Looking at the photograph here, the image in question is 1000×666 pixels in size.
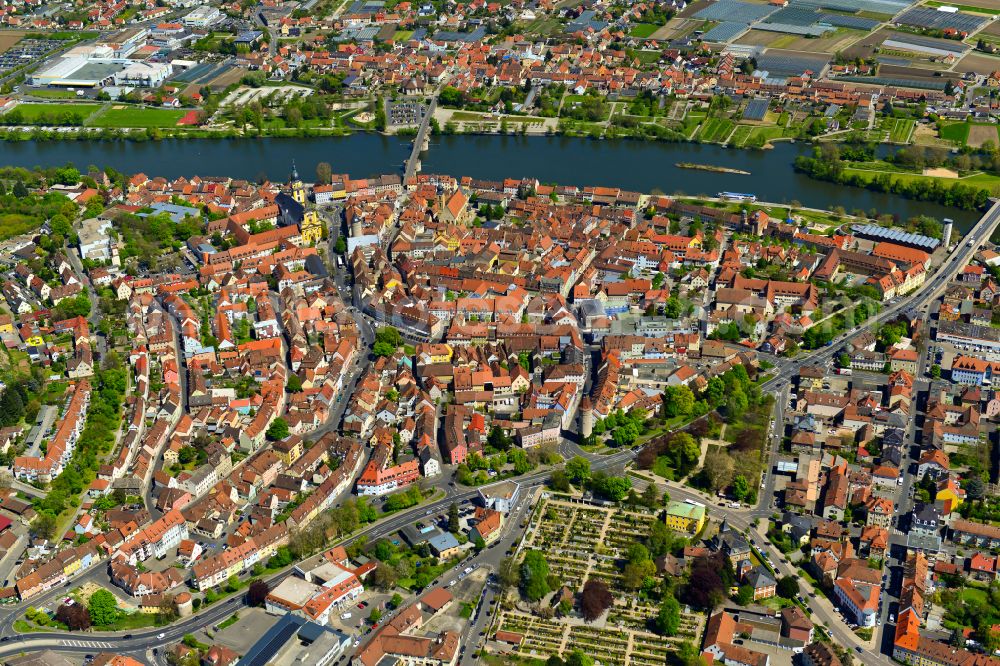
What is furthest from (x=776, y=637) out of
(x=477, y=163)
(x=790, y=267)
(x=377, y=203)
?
(x=477, y=163)

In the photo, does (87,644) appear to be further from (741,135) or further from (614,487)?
(741,135)

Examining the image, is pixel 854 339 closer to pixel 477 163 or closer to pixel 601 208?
pixel 601 208

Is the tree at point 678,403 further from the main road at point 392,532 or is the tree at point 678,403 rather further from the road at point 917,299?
the road at point 917,299

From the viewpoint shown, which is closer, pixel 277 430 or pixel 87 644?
pixel 87 644

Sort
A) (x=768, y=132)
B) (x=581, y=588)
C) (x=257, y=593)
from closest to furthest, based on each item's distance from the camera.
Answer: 1. (x=257, y=593)
2. (x=581, y=588)
3. (x=768, y=132)

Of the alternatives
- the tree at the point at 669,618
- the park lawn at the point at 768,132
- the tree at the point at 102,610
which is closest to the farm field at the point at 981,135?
the park lawn at the point at 768,132

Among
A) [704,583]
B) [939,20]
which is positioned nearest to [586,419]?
[704,583]

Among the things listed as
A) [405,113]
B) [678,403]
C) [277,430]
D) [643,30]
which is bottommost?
[678,403]
